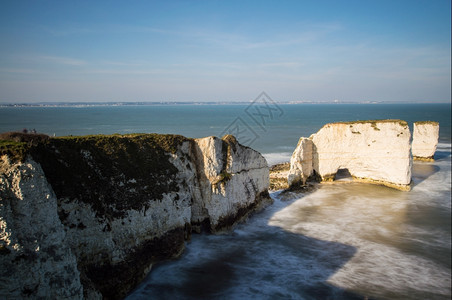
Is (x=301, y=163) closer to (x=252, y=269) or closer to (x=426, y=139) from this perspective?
(x=252, y=269)

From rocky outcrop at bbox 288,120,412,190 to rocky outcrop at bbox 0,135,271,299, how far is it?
10.6 meters

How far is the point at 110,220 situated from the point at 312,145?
22.0 meters

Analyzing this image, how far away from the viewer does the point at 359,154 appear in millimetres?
27297

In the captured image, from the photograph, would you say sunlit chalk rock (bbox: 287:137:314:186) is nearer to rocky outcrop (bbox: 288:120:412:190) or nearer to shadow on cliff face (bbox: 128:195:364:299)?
rocky outcrop (bbox: 288:120:412:190)

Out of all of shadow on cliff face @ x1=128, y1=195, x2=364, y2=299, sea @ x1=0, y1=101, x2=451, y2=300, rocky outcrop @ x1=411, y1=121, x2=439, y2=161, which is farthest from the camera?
rocky outcrop @ x1=411, y1=121, x2=439, y2=161

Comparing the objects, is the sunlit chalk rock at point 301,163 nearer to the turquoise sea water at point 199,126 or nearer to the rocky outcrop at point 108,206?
the turquoise sea water at point 199,126

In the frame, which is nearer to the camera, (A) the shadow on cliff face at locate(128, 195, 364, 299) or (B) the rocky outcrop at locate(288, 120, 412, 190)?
(A) the shadow on cliff face at locate(128, 195, 364, 299)

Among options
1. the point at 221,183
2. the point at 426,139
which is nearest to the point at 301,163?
the point at 221,183

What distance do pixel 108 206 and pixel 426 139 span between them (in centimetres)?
4248

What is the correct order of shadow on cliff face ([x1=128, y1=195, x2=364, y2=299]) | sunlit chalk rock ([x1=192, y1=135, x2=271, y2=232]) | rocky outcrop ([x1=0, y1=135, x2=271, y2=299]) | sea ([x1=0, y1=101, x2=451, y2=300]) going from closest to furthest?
rocky outcrop ([x1=0, y1=135, x2=271, y2=299]), shadow on cliff face ([x1=128, y1=195, x2=364, y2=299]), sea ([x1=0, y1=101, x2=451, y2=300]), sunlit chalk rock ([x1=192, y1=135, x2=271, y2=232])

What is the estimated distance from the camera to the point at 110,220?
11.4 metres

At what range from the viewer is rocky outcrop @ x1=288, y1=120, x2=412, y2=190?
25.8m

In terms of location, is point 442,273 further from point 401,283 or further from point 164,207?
point 164,207

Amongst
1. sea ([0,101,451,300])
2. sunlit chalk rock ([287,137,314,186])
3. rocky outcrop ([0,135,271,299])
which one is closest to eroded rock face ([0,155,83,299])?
rocky outcrop ([0,135,271,299])
